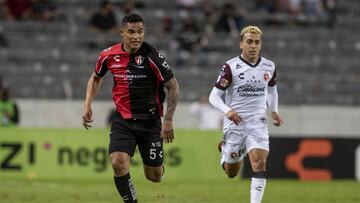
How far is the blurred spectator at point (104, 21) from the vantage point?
26297 mm

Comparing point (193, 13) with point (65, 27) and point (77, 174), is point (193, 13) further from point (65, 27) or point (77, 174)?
point (77, 174)

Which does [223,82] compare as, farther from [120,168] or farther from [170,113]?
[120,168]

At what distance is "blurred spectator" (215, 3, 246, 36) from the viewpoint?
28000 millimetres

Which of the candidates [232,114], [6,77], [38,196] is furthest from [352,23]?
[232,114]

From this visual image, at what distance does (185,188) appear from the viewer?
62.8 ft

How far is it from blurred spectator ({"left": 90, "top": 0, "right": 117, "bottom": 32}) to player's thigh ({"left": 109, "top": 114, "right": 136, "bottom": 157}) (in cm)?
1455

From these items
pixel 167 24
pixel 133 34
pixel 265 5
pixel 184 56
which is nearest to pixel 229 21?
pixel 167 24

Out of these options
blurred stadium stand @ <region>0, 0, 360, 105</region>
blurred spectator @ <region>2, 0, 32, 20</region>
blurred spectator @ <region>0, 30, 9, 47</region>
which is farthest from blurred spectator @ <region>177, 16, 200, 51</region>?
blurred spectator @ <region>0, 30, 9, 47</region>

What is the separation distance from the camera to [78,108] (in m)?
25.5

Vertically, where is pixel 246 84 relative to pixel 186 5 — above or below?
below

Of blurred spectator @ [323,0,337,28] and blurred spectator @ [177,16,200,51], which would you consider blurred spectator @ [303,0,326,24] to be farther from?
blurred spectator @ [177,16,200,51]

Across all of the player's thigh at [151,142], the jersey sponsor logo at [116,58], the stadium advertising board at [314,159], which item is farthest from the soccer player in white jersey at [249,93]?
the stadium advertising board at [314,159]

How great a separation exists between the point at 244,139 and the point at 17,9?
50.1 feet

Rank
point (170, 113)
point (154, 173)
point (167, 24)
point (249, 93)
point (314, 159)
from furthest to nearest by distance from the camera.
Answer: point (167, 24) < point (314, 159) < point (249, 93) < point (154, 173) < point (170, 113)
